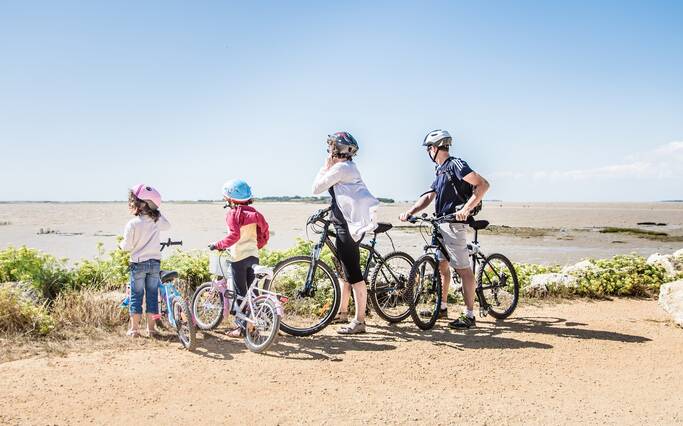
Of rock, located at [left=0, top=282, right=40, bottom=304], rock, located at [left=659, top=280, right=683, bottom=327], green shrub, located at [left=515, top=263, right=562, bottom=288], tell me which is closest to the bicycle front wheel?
rock, located at [left=0, top=282, right=40, bottom=304]

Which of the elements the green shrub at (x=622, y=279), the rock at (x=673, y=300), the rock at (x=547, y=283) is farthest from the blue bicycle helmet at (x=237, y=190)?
the green shrub at (x=622, y=279)

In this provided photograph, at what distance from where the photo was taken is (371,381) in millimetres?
4973

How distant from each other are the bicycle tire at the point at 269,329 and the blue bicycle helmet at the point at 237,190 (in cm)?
114

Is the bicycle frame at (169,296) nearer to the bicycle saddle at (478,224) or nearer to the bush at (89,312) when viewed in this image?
the bush at (89,312)

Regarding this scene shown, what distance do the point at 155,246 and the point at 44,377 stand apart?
1777 millimetres

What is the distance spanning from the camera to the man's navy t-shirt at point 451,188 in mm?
6772

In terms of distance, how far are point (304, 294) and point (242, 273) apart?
0.83 meters

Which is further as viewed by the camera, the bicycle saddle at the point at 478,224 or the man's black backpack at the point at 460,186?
the bicycle saddle at the point at 478,224

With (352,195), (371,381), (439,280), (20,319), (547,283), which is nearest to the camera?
(371,381)

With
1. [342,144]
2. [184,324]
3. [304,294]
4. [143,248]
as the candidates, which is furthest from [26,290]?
[342,144]

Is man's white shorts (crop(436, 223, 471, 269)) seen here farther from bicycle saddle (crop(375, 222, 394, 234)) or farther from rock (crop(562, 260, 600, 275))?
rock (crop(562, 260, 600, 275))

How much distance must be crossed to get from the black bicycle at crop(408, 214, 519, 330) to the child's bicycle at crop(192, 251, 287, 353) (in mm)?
1850

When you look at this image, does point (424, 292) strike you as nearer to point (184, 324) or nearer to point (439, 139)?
point (439, 139)

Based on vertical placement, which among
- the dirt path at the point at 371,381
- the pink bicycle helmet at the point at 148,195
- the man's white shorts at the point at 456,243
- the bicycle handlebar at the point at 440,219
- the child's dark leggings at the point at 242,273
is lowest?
the dirt path at the point at 371,381
